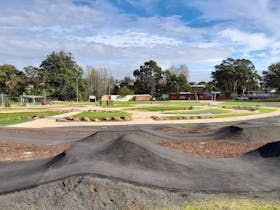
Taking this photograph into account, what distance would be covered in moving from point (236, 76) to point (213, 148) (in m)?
97.4

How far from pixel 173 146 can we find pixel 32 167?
230 inches

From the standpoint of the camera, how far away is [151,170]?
22.4ft

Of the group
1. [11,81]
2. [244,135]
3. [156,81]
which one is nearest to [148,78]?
[156,81]

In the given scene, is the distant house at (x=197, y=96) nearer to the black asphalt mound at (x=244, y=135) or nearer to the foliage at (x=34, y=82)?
the foliage at (x=34, y=82)

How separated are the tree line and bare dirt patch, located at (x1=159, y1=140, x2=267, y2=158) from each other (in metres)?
66.9

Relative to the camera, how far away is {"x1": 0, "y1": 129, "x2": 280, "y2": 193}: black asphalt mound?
6.14 meters

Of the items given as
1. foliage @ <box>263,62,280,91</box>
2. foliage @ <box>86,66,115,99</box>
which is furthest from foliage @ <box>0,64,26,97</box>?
foliage @ <box>263,62,280,91</box>

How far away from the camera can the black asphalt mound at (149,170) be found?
614 cm

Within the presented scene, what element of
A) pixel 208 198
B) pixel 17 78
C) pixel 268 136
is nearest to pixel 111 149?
pixel 208 198

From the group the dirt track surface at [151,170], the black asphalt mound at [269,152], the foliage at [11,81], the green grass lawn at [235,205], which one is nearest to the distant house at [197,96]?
the foliage at [11,81]

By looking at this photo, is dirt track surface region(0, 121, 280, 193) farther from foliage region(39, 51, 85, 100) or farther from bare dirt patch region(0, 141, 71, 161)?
foliage region(39, 51, 85, 100)

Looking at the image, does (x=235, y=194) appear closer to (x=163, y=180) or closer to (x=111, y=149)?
(x=163, y=180)

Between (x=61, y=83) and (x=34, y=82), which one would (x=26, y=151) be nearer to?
(x=34, y=82)

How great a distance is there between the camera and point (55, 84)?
307 feet
